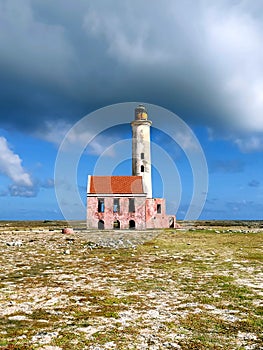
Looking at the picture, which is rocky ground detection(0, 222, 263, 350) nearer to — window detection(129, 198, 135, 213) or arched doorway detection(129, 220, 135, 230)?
arched doorway detection(129, 220, 135, 230)

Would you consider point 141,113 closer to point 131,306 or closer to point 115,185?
point 115,185

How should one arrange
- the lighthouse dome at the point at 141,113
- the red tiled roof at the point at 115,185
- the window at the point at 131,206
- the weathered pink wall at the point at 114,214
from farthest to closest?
the lighthouse dome at the point at 141,113 < the window at the point at 131,206 < the red tiled roof at the point at 115,185 < the weathered pink wall at the point at 114,214

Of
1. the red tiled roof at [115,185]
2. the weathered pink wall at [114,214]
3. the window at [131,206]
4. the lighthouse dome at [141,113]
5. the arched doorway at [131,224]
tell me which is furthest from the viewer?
the lighthouse dome at [141,113]

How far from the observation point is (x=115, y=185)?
4762 centimetres

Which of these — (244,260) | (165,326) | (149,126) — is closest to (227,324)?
(165,326)

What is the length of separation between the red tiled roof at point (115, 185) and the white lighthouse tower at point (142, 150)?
13.6ft

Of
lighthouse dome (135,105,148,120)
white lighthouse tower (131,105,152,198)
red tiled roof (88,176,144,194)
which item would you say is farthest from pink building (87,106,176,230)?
lighthouse dome (135,105,148,120)

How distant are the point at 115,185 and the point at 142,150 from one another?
31.2 feet

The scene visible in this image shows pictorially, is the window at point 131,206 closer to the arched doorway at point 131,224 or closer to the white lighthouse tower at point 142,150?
the arched doorway at point 131,224

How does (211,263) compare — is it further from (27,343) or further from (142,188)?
(142,188)

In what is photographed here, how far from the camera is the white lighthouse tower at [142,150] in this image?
53594mm

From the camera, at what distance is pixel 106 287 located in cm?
928

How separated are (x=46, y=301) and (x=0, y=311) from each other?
115 centimetres

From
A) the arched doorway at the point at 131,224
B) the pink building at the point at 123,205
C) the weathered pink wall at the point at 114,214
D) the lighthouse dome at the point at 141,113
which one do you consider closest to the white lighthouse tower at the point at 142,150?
the lighthouse dome at the point at 141,113
